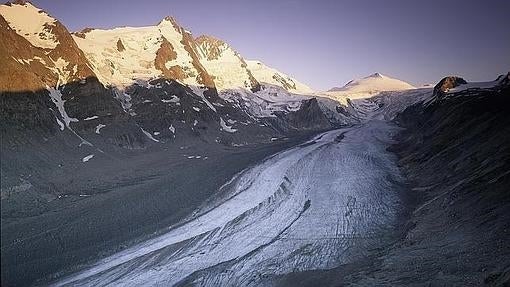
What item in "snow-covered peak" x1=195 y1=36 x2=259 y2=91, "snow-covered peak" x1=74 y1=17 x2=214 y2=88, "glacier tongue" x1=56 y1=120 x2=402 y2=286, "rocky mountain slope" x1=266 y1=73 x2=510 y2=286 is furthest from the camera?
"snow-covered peak" x1=195 y1=36 x2=259 y2=91

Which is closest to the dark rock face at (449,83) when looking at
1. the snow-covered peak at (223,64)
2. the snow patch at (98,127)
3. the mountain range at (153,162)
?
the mountain range at (153,162)

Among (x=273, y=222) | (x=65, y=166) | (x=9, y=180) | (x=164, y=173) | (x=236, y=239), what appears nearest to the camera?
(x=236, y=239)

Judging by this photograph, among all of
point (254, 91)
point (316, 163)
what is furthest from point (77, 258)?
point (254, 91)

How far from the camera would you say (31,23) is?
76.4m

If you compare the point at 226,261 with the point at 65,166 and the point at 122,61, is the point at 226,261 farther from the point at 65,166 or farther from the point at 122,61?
the point at 122,61

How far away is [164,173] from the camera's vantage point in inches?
2292

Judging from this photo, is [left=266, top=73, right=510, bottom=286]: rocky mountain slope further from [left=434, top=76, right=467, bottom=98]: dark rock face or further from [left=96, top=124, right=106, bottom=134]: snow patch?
[left=434, top=76, right=467, bottom=98]: dark rock face

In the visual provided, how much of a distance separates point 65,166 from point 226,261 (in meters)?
34.2

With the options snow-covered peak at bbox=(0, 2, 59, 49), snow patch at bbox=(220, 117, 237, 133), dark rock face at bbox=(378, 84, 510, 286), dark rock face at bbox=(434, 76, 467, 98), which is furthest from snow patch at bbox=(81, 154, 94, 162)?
dark rock face at bbox=(434, 76, 467, 98)

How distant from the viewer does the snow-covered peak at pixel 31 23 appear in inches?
2886

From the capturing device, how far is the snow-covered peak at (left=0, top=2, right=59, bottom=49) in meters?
73.3

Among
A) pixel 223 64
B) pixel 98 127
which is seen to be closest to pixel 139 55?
pixel 98 127

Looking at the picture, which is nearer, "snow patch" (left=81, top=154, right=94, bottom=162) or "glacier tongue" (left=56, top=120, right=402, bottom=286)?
"glacier tongue" (left=56, top=120, right=402, bottom=286)

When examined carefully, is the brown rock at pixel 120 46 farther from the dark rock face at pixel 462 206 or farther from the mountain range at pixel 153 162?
the dark rock face at pixel 462 206
